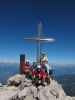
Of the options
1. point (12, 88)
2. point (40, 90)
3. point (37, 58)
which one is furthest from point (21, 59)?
point (40, 90)

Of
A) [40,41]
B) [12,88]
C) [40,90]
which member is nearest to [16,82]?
[12,88]

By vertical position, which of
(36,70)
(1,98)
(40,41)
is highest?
(40,41)

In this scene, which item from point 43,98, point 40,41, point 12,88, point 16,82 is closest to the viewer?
point 43,98

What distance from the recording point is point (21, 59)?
3631cm

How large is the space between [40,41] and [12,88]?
8924 mm

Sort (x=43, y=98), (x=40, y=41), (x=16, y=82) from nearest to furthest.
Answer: (x=43, y=98) → (x=16, y=82) → (x=40, y=41)

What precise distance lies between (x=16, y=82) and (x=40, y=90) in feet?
33.6

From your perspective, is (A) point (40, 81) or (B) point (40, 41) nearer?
(A) point (40, 81)

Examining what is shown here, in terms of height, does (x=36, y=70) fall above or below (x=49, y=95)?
above

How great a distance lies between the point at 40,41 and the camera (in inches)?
1553

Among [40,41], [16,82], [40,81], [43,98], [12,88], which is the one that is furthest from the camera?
[40,41]

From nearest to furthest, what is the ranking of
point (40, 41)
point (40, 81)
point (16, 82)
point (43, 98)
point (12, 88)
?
point (43, 98) → point (40, 81) → point (12, 88) → point (16, 82) → point (40, 41)

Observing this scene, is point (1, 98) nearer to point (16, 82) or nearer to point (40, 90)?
point (40, 90)

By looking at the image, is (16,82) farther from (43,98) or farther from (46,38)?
(43,98)
